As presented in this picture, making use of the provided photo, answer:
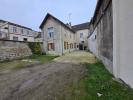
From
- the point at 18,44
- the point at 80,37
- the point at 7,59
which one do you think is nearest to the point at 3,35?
the point at 18,44

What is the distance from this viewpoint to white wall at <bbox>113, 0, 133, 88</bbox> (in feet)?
14.1

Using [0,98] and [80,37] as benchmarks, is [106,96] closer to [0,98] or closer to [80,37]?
[0,98]

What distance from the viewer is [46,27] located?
21.7m

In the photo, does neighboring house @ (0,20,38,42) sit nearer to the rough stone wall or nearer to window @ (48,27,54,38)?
window @ (48,27,54,38)

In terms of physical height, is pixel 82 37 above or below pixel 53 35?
above

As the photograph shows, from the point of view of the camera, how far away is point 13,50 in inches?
568

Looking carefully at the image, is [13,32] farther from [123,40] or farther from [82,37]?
[123,40]

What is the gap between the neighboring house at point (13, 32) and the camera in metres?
29.9

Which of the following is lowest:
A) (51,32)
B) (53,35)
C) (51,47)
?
(51,47)

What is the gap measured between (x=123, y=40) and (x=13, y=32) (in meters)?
32.5

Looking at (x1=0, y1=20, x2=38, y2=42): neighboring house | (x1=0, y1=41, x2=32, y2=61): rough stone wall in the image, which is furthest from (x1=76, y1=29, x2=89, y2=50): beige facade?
(x1=0, y1=41, x2=32, y2=61): rough stone wall

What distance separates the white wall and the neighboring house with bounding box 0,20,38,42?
29441 mm

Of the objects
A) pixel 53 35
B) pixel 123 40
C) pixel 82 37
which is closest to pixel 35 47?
pixel 53 35

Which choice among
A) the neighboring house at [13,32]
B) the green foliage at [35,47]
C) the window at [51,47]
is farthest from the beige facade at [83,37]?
the green foliage at [35,47]
